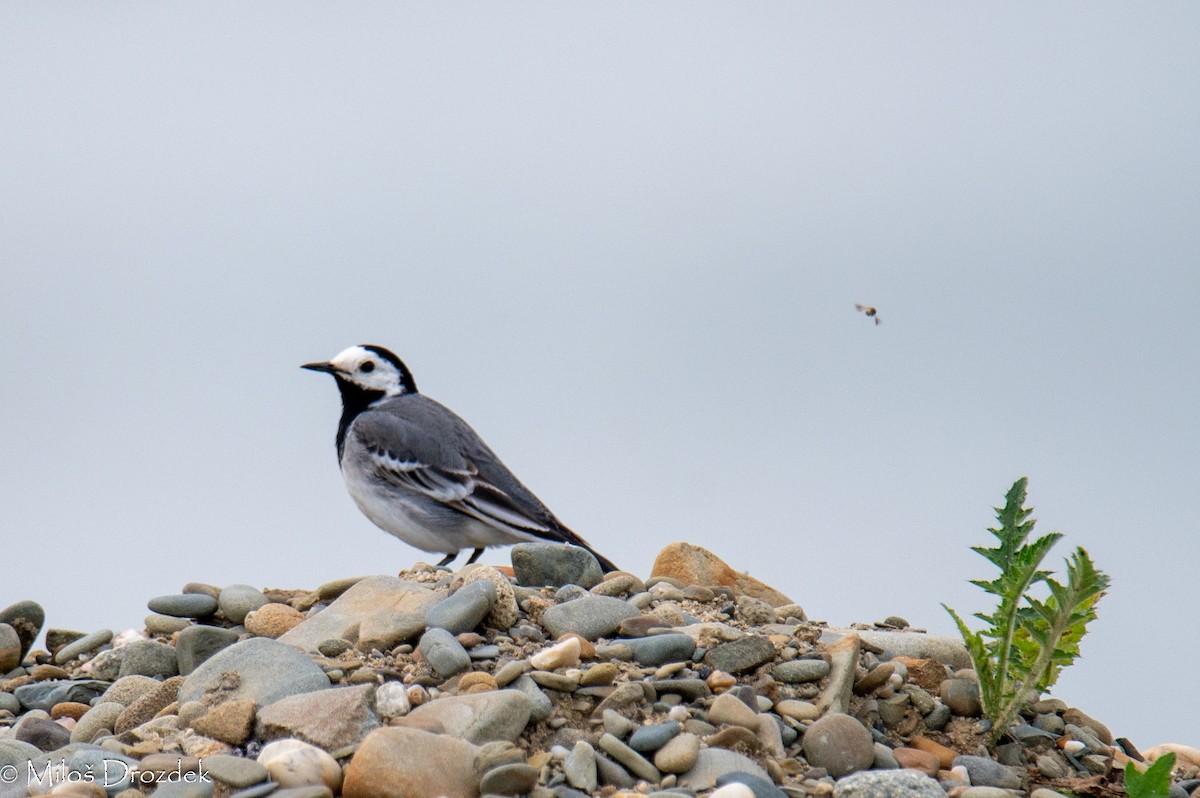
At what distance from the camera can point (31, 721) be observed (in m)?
6.52

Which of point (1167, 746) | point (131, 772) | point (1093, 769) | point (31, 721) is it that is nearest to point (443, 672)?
point (131, 772)

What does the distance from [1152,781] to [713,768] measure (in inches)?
76.8

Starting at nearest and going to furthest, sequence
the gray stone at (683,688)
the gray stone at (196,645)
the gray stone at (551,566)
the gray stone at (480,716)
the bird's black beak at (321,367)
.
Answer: the gray stone at (480,716), the gray stone at (683,688), the gray stone at (196,645), the gray stone at (551,566), the bird's black beak at (321,367)

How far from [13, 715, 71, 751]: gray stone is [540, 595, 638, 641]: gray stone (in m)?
2.35

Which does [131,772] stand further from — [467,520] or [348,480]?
[348,480]

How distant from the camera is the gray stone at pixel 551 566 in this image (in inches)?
302

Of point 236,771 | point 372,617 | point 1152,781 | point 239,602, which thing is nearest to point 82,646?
point 239,602

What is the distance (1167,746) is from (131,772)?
5.46m

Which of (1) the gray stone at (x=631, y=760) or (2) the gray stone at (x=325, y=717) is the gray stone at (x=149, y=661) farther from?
(1) the gray stone at (x=631, y=760)

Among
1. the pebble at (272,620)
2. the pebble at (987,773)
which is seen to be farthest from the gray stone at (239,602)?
the pebble at (987,773)

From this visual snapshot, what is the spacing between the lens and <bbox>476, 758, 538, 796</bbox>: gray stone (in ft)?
16.5

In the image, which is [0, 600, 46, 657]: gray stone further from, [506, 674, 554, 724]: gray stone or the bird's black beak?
[506, 674, 554, 724]: gray stone

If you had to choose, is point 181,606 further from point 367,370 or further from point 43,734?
point 367,370

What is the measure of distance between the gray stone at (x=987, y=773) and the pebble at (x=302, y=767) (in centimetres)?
276
